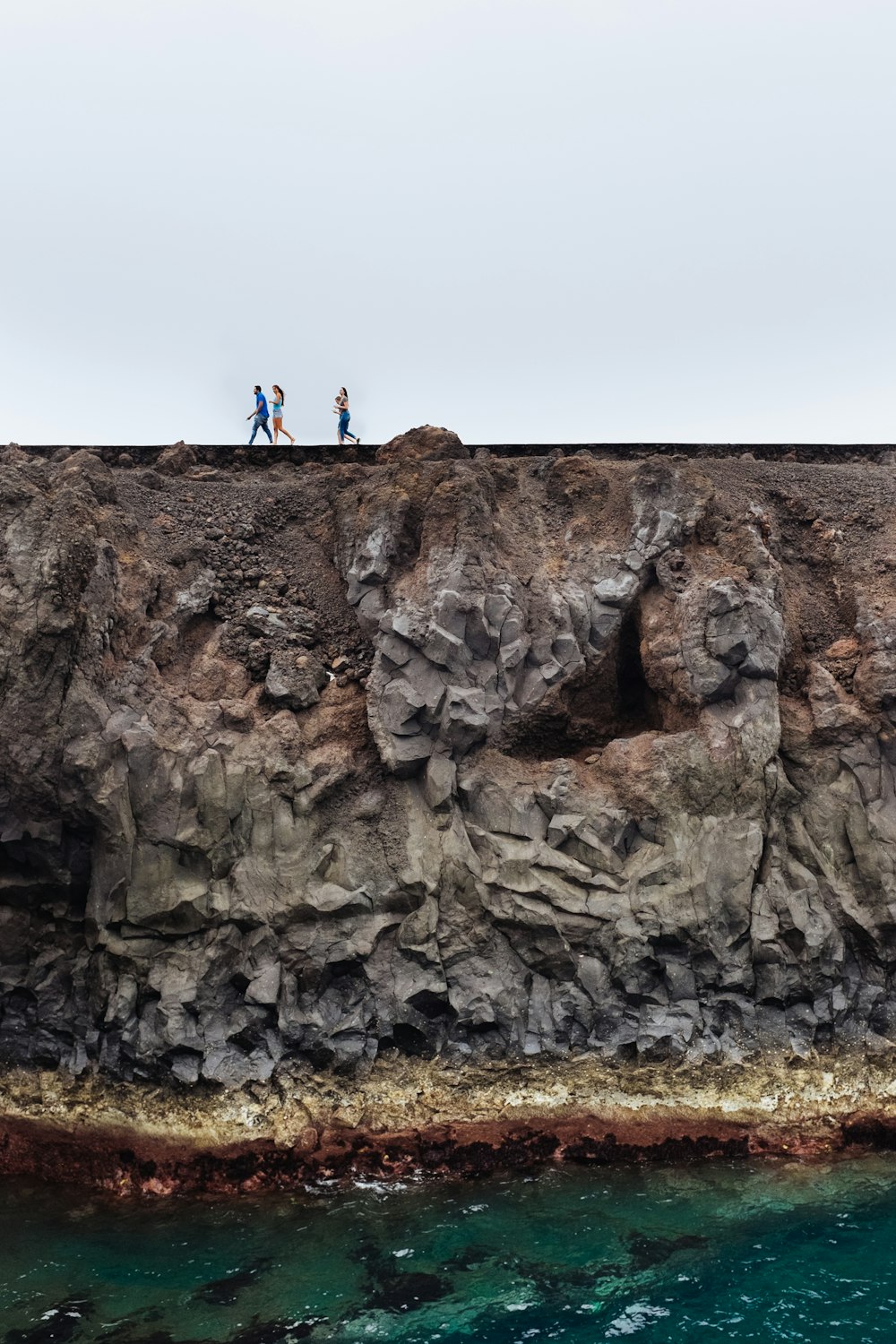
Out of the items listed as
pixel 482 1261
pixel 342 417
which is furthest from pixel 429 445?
pixel 482 1261

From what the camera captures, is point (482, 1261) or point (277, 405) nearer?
point (482, 1261)

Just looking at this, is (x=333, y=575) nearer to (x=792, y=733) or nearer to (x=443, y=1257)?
(x=792, y=733)

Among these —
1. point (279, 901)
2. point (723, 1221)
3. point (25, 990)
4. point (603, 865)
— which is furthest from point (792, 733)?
point (25, 990)

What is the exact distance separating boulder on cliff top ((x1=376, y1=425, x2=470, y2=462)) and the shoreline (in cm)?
1272

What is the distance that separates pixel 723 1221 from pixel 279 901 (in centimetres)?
882

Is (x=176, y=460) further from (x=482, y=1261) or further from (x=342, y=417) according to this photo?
(x=482, y=1261)

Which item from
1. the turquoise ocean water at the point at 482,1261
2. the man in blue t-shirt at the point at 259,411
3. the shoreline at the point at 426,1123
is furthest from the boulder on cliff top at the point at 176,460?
the turquoise ocean water at the point at 482,1261

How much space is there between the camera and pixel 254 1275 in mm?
14242

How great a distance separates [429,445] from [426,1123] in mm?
13962

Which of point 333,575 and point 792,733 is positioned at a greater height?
point 333,575

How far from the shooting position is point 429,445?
22953 millimetres

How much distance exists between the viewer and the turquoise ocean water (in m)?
→ 13.2

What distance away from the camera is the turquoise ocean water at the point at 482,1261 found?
13.2m

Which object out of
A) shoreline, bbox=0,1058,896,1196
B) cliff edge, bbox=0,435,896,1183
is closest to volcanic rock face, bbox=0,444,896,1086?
cliff edge, bbox=0,435,896,1183
